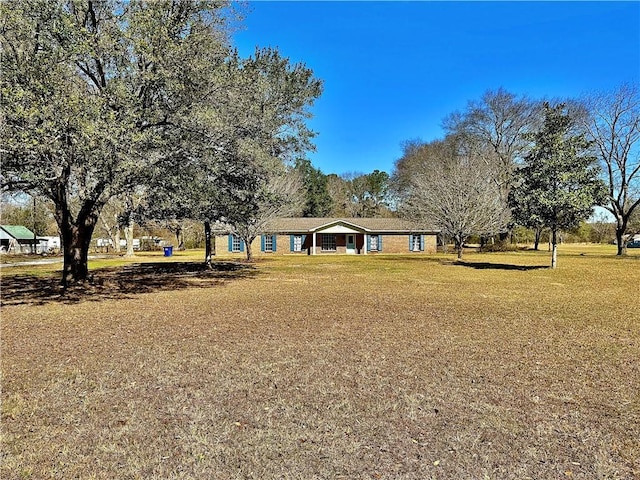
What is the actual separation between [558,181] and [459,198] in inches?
289

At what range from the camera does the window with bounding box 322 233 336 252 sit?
37.9 m

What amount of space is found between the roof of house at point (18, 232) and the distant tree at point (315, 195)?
30062 mm

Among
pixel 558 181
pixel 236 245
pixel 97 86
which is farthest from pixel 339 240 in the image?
pixel 97 86

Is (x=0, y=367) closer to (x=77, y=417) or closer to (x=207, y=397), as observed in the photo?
(x=77, y=417)

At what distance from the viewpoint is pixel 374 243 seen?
38.4 metres

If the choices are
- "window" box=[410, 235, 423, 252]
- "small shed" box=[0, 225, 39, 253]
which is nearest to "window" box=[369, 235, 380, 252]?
"window" box=[410, 235, 423, 252]

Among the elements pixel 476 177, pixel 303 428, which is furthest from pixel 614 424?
pixel 476 177

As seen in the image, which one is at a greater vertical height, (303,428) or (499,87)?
(499,87)

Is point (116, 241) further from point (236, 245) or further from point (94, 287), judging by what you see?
point (94, 287)

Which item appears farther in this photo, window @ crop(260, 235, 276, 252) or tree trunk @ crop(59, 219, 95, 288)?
window @ crop(260, 235, 276, 252)

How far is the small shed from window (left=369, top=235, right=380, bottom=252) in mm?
31967

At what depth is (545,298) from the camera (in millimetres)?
11203

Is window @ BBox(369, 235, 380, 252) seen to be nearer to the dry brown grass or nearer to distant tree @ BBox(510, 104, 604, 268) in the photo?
distant tree @ BBox(510, 104, 604, 268)

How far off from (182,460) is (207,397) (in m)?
1.20
